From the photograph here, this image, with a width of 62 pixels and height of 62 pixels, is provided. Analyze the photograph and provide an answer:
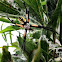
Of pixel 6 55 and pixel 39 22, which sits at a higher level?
pixel 39 22

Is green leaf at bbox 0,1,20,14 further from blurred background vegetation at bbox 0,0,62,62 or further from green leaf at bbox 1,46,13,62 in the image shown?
green leaf at bbox 1,46,13,62

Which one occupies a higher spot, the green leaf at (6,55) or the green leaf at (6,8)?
the green leaf at (6,8)

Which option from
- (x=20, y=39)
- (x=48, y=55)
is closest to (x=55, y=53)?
(x=48, y=55)

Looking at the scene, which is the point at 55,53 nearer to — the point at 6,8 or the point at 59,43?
the point at 59,43

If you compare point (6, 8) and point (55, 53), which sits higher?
point (6, 8)

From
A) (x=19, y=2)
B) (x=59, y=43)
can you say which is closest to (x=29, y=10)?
(x=19, y=2)

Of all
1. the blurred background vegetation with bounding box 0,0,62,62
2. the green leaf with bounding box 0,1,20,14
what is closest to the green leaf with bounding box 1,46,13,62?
the blurred background vegetation with bounding box 0,0,62,62

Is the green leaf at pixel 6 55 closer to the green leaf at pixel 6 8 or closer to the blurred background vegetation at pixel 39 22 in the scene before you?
the blurred background vegetation at pixel 39 22

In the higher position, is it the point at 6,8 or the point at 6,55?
the point at 6,8

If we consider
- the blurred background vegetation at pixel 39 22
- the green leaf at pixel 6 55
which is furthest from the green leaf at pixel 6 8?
the green leaf at pixel 6 55

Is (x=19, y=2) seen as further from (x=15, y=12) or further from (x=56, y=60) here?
(x=56, y=60)
